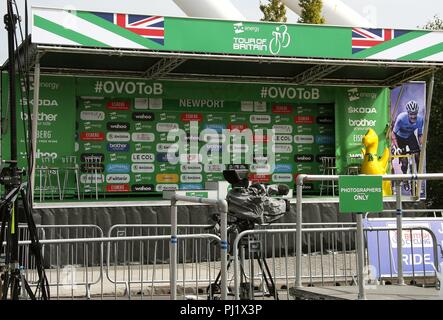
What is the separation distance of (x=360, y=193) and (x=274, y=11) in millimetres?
20198

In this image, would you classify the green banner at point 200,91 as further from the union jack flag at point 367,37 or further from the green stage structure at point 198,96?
the union jack flag at point 367,37

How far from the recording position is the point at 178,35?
45.5 ft

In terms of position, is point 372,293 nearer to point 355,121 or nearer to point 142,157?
point 142,157

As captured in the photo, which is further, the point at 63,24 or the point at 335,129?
the point at 335,129

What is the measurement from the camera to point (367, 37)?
1502 centimetres

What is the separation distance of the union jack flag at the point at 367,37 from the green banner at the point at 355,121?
2695 millimetres

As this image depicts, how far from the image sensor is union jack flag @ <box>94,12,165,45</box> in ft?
44.2

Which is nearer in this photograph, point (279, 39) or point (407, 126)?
point (279, 39)

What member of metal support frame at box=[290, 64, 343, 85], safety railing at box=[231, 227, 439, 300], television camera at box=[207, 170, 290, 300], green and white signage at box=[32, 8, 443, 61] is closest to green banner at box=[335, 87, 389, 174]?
metal support frame at box=[290, 64, 343, 85]

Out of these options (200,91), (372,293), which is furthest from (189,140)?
(372,293)

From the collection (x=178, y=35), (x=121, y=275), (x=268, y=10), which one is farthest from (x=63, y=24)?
(x=268, y=10)

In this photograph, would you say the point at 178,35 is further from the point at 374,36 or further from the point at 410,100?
the point at 410,100

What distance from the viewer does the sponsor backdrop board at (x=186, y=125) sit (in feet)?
51.5

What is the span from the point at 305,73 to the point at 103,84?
4.64 metres
